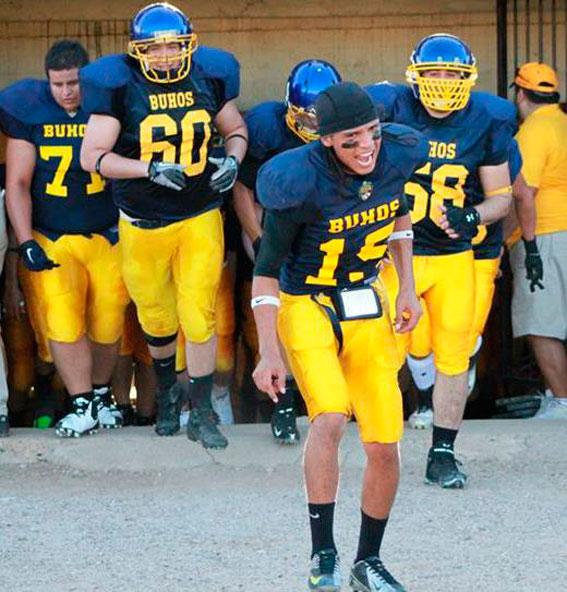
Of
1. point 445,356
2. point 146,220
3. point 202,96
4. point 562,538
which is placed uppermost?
point 202,96

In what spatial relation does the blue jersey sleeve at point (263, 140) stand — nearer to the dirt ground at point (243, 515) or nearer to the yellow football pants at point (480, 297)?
the yellow football pants at point (480, 297)

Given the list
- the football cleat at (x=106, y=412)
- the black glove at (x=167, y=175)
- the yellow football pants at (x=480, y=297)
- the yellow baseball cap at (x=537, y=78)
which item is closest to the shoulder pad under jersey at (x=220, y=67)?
the black glove at (x=167, y=175)

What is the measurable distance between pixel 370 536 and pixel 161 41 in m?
2.75

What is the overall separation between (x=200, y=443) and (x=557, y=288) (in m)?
2.29

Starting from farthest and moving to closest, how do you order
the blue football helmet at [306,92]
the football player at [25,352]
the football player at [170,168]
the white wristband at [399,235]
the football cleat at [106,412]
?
the football player at [25,352] → the football cleat at [106,412] → the blue football helmet at [306,92] → the football player at [170,168] → the white wristband at [399,235]

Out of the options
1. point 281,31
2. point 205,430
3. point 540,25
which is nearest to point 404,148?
point 205,430

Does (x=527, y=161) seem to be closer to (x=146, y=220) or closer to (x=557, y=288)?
(x=557, y=288)

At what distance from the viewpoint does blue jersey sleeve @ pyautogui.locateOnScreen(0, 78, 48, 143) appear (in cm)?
815

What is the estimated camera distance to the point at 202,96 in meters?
7.79

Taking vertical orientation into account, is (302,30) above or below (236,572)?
above

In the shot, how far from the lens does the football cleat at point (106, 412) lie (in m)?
8.55

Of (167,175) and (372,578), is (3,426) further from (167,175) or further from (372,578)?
(372,578)

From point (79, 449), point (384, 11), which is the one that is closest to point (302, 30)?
point (384, 11)

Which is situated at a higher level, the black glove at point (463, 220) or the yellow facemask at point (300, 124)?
the yellow facemask at point (300, 124)
